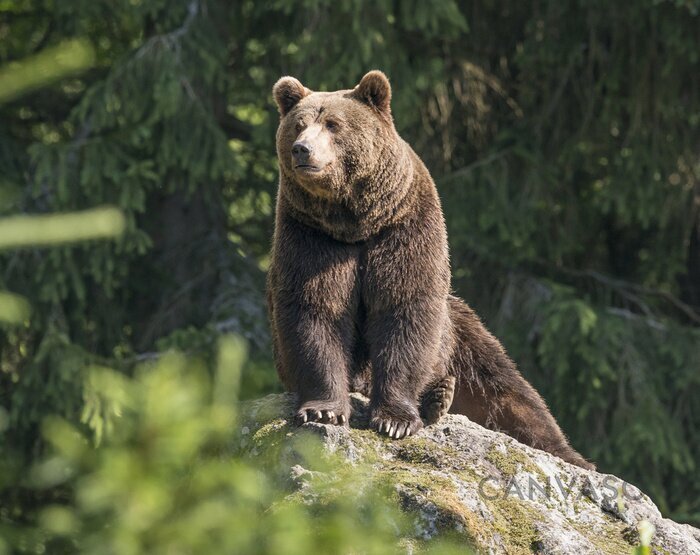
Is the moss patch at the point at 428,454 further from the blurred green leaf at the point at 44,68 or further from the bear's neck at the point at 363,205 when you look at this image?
the blurred green leaf at the point at 44,68

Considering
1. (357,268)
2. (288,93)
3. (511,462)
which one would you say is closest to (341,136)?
(288,93)

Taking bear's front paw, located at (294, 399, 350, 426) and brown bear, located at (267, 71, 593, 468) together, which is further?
brown bear, located at (267, 71, 593, 468)

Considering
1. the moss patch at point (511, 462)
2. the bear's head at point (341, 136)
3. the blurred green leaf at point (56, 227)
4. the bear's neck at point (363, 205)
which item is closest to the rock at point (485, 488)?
the moss patch at point (511, 462)

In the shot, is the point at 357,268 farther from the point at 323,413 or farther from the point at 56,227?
the point at 56,227

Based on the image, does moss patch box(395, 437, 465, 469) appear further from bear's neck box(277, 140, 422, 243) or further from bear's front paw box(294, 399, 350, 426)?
bear's neck box(277, 140, 422, 243)

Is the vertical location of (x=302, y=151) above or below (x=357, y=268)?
above

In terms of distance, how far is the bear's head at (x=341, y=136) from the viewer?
5012mm

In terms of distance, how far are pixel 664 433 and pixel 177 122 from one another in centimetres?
488

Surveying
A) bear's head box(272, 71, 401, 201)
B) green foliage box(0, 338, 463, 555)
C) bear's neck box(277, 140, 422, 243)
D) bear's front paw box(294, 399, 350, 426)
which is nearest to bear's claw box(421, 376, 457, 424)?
bear's front paw box(294, 399, 350, 426)

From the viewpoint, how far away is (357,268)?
500cm

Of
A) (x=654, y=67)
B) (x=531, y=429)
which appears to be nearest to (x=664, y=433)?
(x=654, y=67)

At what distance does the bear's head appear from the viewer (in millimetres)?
5012

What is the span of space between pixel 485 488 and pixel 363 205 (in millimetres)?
1489

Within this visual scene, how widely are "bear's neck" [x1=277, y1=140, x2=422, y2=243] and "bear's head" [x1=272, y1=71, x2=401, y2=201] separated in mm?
24
